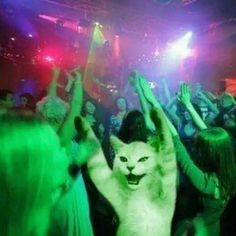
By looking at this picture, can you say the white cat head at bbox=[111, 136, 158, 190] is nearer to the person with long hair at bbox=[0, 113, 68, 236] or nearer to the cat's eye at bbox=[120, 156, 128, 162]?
the cat's eye at bbox=[120, 156, 128, 162]

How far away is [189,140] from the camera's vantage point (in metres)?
4.99

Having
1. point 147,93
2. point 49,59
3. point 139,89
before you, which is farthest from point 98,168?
point 49,59

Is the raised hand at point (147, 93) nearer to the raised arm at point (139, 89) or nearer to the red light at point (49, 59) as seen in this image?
the raised arm at point (139, 89)

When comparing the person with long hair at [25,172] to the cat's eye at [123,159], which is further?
the cat's eye at [123,159]

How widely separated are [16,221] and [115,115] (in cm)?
450

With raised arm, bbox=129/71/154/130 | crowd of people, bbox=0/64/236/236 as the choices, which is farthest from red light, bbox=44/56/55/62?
raised arm, bbox=129/71/154/130

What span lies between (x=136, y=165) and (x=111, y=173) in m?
0.17

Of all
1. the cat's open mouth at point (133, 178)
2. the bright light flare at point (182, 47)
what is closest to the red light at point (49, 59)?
the bright light flare at point (182, 47)

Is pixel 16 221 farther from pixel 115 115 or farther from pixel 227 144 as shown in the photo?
pixel 115 115

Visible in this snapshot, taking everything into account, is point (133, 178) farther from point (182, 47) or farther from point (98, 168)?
point (182, 47)

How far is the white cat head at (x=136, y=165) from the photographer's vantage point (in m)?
2.68

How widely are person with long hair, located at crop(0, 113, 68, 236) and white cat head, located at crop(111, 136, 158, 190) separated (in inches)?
60.5

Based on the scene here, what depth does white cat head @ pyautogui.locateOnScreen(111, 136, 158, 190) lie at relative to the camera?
2678mm

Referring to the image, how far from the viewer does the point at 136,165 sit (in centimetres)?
269
